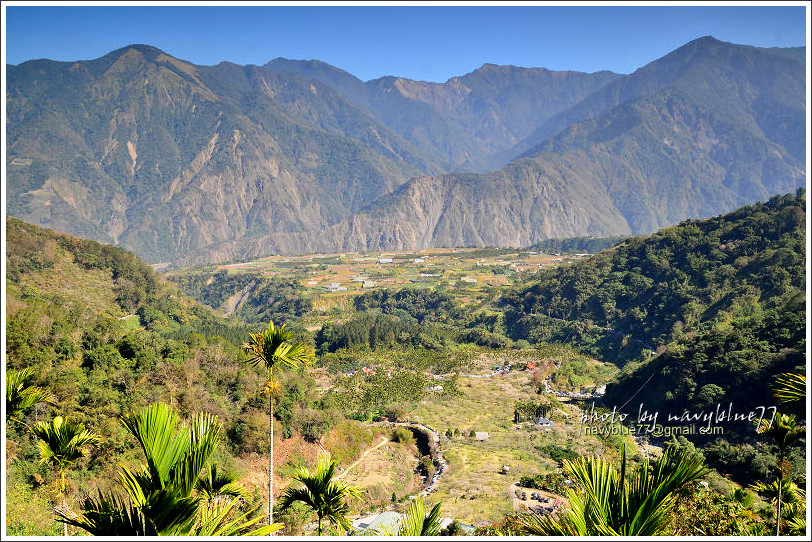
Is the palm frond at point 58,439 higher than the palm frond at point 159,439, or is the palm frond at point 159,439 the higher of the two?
the palm frond at point 159,439

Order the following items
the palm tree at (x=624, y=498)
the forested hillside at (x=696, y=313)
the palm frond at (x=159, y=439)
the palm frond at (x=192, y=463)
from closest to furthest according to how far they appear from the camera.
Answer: the palm frond at (x=159, y=439), the palm tree at (x=624, y=498), the palm frond at (x=192, y=463), the forested hillside at (x=696, y=313)

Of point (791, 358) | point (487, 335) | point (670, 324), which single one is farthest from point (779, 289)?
point (487, 335)

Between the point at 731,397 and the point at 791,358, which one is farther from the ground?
the point at 791,358

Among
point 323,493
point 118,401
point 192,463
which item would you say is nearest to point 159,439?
point 192,463

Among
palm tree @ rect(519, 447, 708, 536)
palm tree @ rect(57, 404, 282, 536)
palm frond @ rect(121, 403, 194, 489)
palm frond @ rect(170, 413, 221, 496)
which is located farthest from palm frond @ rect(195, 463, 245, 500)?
palm tree @ rect(519, 447, 708, 536)

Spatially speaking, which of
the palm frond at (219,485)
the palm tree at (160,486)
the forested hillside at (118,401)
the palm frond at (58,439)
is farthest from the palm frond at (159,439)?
the forested hillside at (118,401)

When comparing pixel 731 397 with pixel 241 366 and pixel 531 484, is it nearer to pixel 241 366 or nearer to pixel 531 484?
pixel 531 484

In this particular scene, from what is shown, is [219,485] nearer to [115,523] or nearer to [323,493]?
[323,493]

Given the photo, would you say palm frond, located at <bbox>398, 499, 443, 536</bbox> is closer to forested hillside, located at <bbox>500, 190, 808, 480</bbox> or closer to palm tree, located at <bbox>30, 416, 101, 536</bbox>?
palm tree, located at <bbox>30, 416, 101, 536</bbox>

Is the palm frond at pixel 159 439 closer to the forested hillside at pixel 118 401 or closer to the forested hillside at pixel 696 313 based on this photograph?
the forested hillside at pixel 118 401
